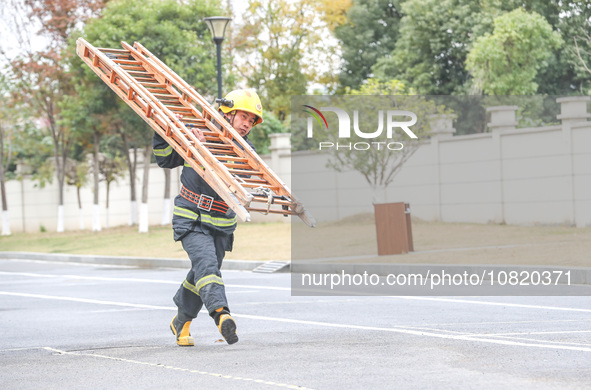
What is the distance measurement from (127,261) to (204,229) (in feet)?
51.1

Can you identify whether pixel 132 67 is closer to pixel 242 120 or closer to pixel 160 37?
pixel 242 120

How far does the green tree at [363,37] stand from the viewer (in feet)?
164

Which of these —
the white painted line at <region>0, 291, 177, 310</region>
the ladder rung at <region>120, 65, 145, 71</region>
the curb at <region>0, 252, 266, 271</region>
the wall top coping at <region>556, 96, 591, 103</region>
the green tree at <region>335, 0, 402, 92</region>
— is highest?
the green tree at <region>335, 0, 402, 92</region>

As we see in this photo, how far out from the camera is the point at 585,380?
587cm

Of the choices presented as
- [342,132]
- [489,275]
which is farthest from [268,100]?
[489,275]

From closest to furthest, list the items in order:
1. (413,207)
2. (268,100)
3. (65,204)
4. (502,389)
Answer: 1. (502,389)
2. (413,207)
3. (65,204)
4. (268,100)

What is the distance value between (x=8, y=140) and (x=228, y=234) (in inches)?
1578

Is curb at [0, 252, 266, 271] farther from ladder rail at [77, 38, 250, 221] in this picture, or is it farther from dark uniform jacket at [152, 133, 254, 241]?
dark uniform jacket at [152, 133, 254, 241]

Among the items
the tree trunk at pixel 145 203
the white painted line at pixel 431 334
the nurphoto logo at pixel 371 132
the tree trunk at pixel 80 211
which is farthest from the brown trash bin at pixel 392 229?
the tree trunk at pixel 80 211

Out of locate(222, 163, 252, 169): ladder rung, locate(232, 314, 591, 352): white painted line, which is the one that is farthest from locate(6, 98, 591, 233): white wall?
locate(222, 163, 252, 169): ladder rung

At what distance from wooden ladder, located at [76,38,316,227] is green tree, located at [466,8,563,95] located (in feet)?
96.4

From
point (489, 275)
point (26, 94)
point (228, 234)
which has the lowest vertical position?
point (489, 275)

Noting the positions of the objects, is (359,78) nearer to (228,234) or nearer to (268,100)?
(268,100)

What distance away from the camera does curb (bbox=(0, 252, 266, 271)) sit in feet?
64.8
